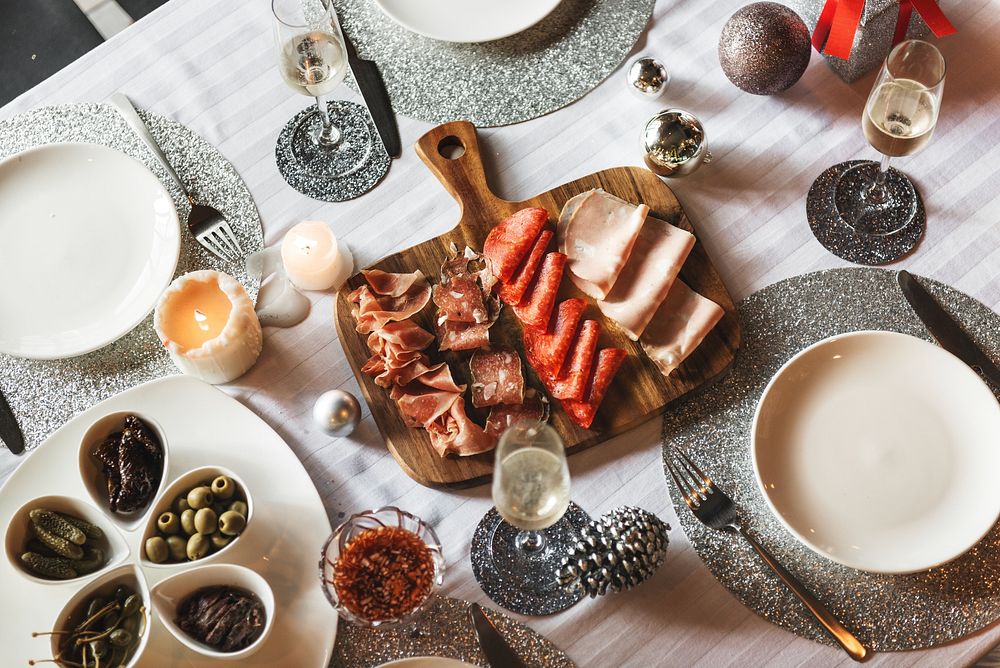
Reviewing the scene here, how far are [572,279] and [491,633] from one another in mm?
539

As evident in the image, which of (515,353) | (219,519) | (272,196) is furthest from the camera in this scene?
(272,196)

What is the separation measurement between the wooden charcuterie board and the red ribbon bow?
0.36m

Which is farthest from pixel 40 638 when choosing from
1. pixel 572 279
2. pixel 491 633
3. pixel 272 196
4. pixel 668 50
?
pixel 668 50

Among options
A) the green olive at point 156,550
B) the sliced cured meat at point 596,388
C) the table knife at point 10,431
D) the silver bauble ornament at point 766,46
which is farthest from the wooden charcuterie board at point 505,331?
the table knife at point 10,431

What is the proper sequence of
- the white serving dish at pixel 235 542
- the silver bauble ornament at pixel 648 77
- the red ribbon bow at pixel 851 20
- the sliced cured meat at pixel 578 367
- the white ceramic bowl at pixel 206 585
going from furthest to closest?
the silver bauble ornament at pixel 648 77 < the red ribbon bow at pixel 851 20 < the sliced cured meat at pixel 578 367 < the white serving dish at pixel 235 542 < the white ceramic bowl at pixel 206 585

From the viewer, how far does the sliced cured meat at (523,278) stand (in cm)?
137

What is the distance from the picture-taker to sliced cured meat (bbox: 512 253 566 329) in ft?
4.43

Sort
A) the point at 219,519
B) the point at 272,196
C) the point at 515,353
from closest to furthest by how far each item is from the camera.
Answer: the point at 219,519 < the point at 515,353 < the point at 272,196

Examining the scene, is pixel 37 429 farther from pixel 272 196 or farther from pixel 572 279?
pixel 572 279

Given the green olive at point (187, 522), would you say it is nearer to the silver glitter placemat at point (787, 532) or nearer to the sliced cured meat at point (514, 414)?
the sliced cured meat at point (514, 414)

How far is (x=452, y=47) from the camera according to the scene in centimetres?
159

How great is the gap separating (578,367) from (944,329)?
56 centimetres

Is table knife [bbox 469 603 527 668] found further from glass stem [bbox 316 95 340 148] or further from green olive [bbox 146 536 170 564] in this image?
glass stem [bbox 316 95 340 148]

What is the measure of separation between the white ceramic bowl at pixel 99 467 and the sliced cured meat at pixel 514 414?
45cm
